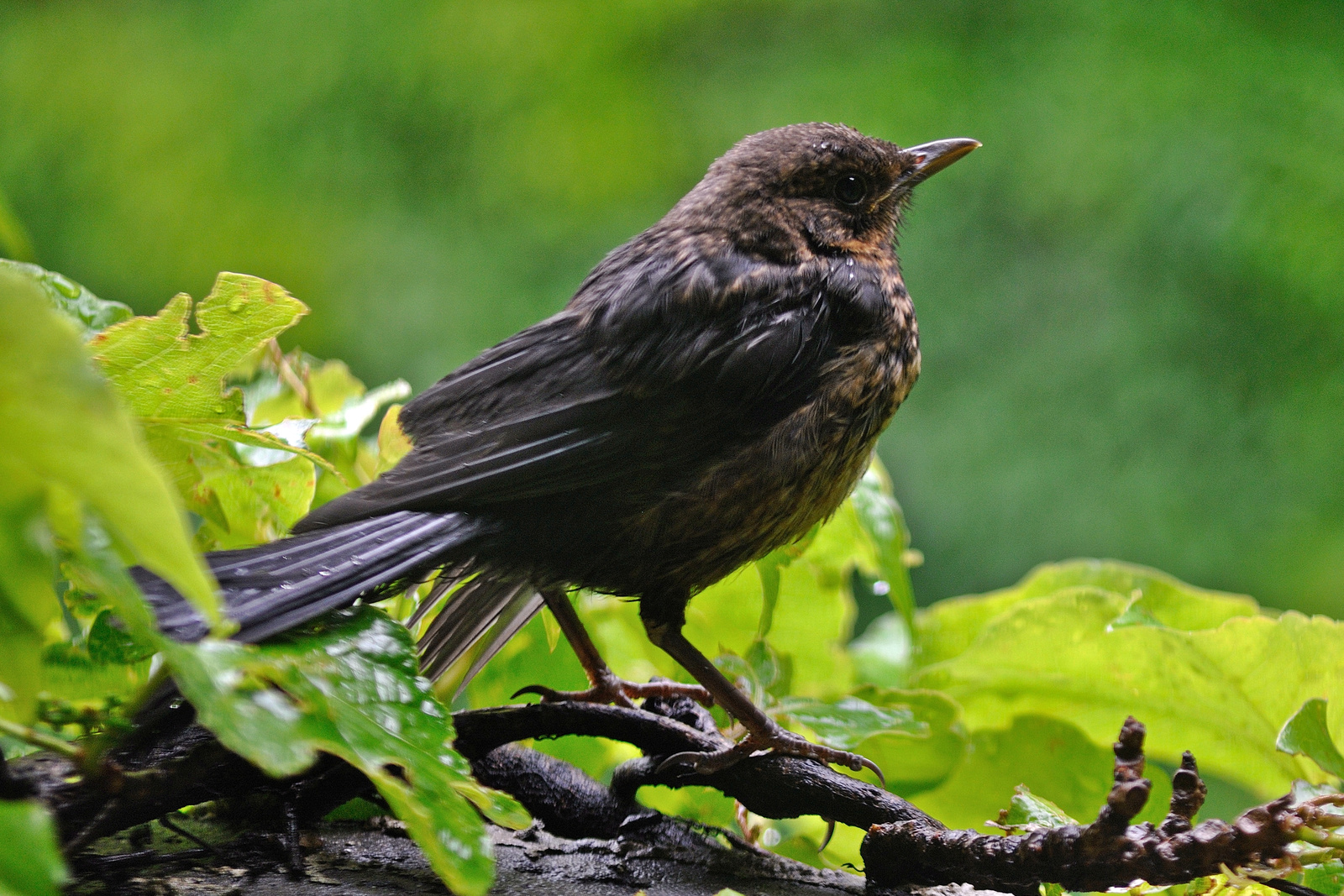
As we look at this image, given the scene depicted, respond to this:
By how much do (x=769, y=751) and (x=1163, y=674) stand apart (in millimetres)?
531

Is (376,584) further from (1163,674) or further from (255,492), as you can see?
(1163,674)

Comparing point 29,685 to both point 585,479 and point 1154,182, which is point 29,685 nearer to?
point 585,479

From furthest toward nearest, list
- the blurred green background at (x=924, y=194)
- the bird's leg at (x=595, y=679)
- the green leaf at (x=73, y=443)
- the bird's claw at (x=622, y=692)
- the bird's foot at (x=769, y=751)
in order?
1. the blurred green background at (x=924, y=194)
2. the bird's leg at (x=595, y=679)
3. the bird's claw at (x=622, y=692)
4. the bird's foot at (x=769, y=751)
5. the green leaf at (x=73, y=443)

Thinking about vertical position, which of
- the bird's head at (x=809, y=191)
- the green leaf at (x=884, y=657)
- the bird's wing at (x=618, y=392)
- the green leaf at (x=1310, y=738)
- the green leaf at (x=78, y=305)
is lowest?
the green leaf at (x=884, y=657)

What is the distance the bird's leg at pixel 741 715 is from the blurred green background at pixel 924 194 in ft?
8.80

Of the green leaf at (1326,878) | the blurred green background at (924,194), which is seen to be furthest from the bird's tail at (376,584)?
the blurred green background at (924,194)

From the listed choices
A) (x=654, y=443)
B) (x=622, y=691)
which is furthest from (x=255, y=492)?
(x=622, y=691)

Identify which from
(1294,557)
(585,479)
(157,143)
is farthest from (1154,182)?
(157,143)

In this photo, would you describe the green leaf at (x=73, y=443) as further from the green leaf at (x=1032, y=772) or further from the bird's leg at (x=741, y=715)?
the green leaf at (x=1032, y=772)

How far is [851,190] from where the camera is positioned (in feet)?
6.15

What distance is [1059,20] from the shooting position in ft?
14.6

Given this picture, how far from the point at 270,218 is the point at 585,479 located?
11.6 feet

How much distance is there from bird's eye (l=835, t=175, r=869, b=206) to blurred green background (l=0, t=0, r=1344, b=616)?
7.75 ft

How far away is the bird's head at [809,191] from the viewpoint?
1736 mm
